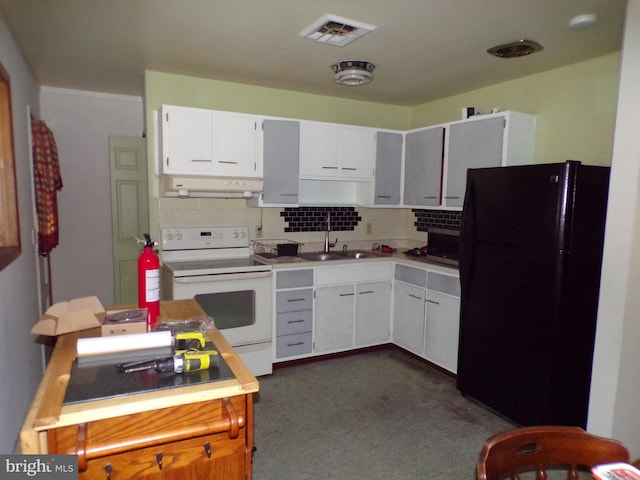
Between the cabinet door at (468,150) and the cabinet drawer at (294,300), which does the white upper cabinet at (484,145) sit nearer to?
the cabinet door at (468,150)

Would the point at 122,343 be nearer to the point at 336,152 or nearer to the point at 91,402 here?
the point at 91,402

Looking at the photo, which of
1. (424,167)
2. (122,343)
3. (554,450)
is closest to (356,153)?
(424,167)

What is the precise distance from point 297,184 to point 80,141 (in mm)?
2459

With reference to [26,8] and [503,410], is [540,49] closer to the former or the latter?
[503,410]

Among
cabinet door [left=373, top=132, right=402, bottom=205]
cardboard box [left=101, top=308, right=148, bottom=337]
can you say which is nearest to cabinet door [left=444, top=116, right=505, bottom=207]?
cabinet door [left=373, top=132, right=402, bottom=205]

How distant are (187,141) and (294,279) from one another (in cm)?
135

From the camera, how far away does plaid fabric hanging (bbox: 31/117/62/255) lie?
133 inches

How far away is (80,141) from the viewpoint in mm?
4434

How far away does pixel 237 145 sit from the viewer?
3391 mm

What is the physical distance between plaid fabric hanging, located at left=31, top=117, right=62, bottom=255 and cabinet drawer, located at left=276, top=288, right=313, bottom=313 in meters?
1.99

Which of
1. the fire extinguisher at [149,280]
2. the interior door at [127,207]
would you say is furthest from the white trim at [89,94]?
the fire extinguisher at [149,280]

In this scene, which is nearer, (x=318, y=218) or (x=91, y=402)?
(x=91, y=402)

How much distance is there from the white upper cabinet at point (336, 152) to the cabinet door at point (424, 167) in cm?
37

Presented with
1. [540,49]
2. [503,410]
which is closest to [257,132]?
[540,49]
